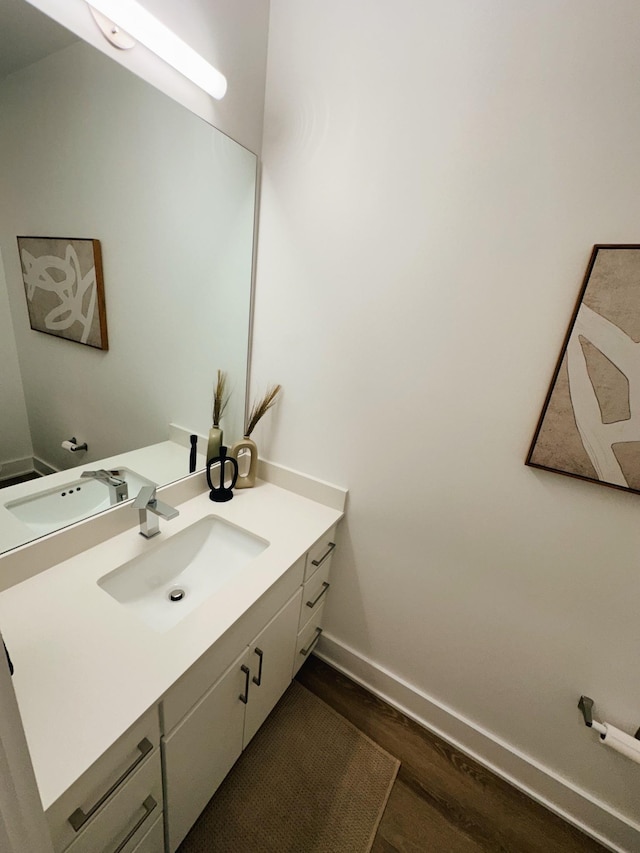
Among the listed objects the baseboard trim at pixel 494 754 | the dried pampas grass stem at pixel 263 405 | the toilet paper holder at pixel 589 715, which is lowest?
the baseboard trim at pixel 494 754

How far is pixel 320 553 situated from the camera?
4.29 feet

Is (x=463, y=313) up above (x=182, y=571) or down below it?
above

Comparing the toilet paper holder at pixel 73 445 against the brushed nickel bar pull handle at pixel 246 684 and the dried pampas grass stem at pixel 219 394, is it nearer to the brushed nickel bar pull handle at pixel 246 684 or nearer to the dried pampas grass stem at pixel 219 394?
the dried pampas grass stem at pixel 219 394

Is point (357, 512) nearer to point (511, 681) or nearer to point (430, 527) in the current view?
point (430, 527)

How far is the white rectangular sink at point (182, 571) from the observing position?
98 centimetres

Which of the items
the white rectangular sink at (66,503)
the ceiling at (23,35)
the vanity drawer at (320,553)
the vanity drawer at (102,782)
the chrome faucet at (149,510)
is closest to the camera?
the vanity drawer at (102,782)

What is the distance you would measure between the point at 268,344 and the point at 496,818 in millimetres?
1864

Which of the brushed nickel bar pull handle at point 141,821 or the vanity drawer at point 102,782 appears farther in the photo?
the brushed nickel bar pull handle at point 141,821

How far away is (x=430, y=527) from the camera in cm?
120

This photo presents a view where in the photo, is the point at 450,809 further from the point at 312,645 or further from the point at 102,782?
the point at 102,782

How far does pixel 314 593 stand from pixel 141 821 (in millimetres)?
755

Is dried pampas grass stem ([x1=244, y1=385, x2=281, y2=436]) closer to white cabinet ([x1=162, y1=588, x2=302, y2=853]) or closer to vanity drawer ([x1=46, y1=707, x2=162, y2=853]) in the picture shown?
white cabinet ([x1=162, y1=588, x2=302, y2=853])

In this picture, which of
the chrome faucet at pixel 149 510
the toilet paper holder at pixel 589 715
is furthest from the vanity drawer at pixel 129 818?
the toilet paper holder at pixel 589 715

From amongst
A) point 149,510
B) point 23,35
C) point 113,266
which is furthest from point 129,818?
point 23,35
